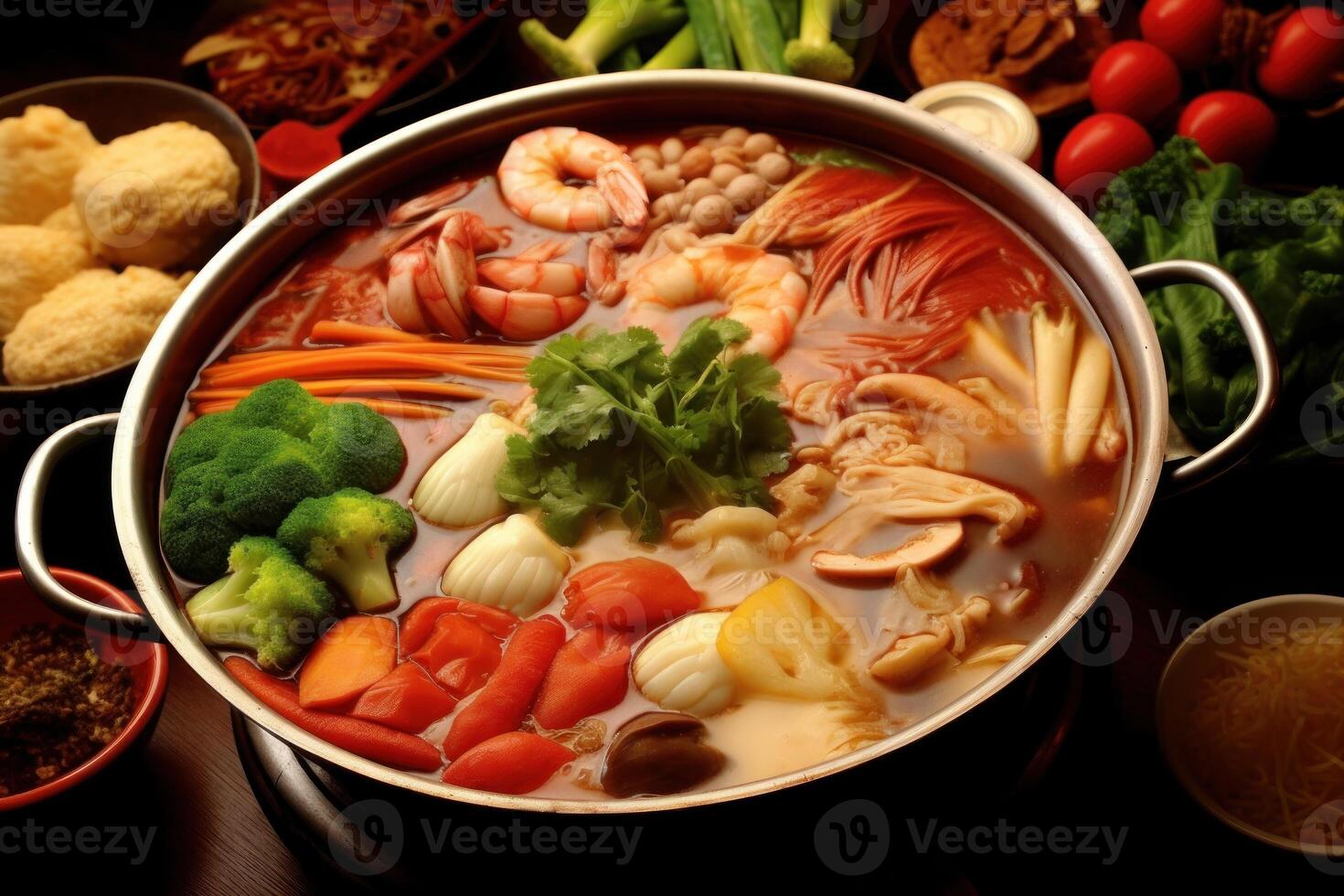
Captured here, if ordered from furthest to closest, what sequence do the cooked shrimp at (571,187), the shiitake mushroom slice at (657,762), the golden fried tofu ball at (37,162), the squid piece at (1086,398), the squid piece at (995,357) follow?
the golden fried tofu ball at (37,162) → the cooked shrimp at (571,187) → the squid piece at (995,357) → the squid piece at (1086,398) → the shiitake mushroom slice at (657,762)

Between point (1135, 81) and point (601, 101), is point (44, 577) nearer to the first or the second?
point (601, 101)

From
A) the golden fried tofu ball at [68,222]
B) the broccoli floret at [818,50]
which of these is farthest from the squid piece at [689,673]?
the golden fried tofu ball at [68,222]

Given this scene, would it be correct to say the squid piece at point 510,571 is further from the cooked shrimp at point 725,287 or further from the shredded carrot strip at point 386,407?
the cooked shrimp at point 725,287

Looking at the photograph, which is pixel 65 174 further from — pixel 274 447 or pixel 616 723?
pixel 616 723

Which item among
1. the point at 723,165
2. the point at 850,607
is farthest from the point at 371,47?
the point at 850,607

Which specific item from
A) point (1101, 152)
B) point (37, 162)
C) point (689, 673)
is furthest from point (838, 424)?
point (37, 162)
